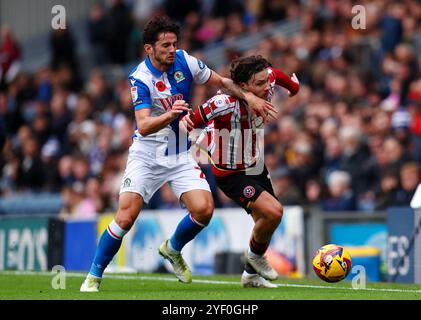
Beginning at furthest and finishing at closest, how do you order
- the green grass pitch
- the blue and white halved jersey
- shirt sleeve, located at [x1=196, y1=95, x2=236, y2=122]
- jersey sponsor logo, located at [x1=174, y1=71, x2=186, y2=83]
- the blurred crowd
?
the blurred crowd → jersey sponsor logo, located at [x1=174, y1=71, x2=186, y2=83] → shirt sleeve, located at [x1=196, y1=95, x2=236, y2=122] → the blue and white halved jersey → the green grass pitch

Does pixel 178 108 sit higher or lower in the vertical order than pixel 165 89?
lower

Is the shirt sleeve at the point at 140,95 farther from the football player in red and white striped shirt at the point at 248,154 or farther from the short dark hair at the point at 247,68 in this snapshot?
the short dark hair at the point at 247,68

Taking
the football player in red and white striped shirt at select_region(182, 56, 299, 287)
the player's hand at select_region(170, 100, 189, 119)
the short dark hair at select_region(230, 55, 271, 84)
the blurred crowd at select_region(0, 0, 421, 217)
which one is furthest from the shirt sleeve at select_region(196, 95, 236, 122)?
the blurred crowd at select_region(0, 0, 421, 217)

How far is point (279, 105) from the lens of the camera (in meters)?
18.1

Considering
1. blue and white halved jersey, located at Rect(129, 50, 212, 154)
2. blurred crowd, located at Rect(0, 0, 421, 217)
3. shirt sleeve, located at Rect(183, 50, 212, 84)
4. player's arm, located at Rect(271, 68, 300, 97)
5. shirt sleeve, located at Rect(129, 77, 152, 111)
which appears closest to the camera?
shirt sleeve, located at Rect(129, 77, 152, 111)

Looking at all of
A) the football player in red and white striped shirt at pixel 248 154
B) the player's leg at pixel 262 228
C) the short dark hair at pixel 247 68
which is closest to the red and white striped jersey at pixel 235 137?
the football player in red and white striped shirt at pixel 248 154

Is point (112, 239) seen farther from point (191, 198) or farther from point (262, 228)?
point (262, 228)

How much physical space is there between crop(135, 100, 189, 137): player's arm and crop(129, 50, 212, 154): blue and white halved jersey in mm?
87

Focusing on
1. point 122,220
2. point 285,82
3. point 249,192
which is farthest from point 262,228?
point 285,82

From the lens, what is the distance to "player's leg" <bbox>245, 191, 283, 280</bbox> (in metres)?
10.4

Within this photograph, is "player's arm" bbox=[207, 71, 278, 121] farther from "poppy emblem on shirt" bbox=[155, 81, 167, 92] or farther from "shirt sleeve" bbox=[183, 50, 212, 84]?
"poppy emblem on shirt" bbox=[155, 81, 167, 92]

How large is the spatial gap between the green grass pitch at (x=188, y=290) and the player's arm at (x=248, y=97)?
1615mm

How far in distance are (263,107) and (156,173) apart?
3.99ft

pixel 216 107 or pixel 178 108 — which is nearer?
pixel 178 108
